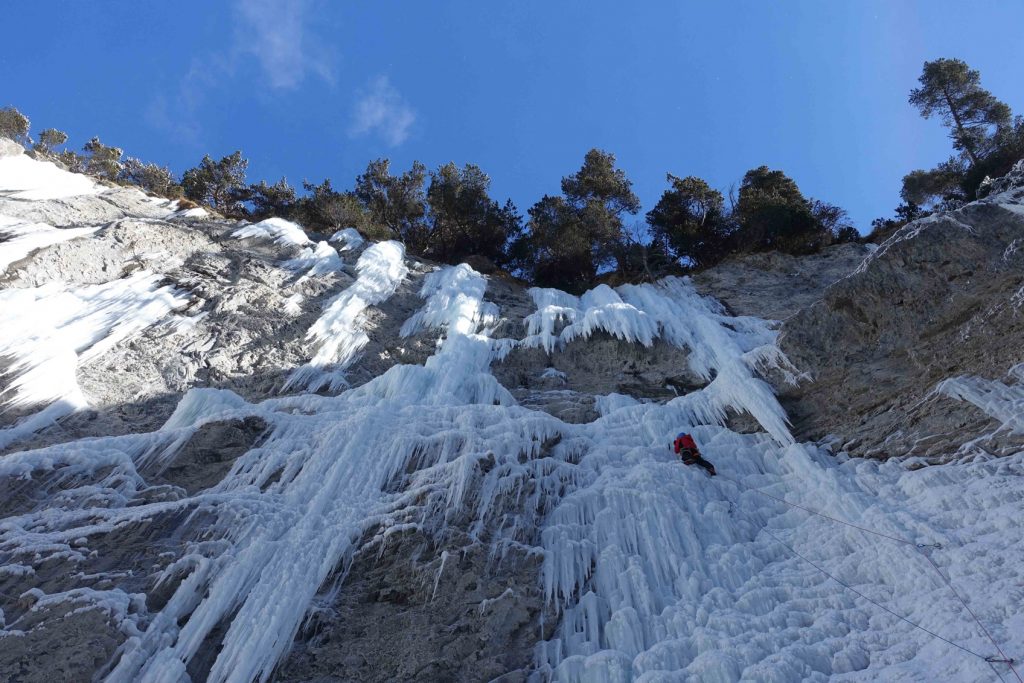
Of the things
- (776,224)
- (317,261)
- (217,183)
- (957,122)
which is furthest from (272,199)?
(957,122)

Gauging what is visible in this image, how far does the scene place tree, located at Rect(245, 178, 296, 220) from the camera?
2348cm

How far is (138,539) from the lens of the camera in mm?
6281

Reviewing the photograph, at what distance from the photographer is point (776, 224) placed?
19.2m

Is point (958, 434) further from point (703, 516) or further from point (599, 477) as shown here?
point (599, 477)

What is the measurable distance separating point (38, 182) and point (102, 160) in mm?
9783

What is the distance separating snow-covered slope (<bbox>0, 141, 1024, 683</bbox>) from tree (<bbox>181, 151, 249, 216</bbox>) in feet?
49.6

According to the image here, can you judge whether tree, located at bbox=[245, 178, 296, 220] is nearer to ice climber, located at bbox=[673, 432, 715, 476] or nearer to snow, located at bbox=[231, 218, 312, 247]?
snow, located at bbox=[231, 218, 312, 247]

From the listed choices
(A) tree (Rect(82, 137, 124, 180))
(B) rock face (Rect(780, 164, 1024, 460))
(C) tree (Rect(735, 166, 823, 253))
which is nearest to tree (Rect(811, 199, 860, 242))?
(C) tree (Rect(735, 166, 823, 253))

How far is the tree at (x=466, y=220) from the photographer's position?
71.2ft

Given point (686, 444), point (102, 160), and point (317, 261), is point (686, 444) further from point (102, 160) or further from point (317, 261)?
point (102, 160)

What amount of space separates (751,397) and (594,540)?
4047 millimetres

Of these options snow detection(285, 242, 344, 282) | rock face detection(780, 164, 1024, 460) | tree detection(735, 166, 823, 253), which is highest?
tree detection(735, 166, 823, 253)

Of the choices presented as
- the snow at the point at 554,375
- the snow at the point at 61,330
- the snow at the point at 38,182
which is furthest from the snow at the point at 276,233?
the snow at the point at 554,375

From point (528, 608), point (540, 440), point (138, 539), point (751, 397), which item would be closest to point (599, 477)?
point (540, 440)
